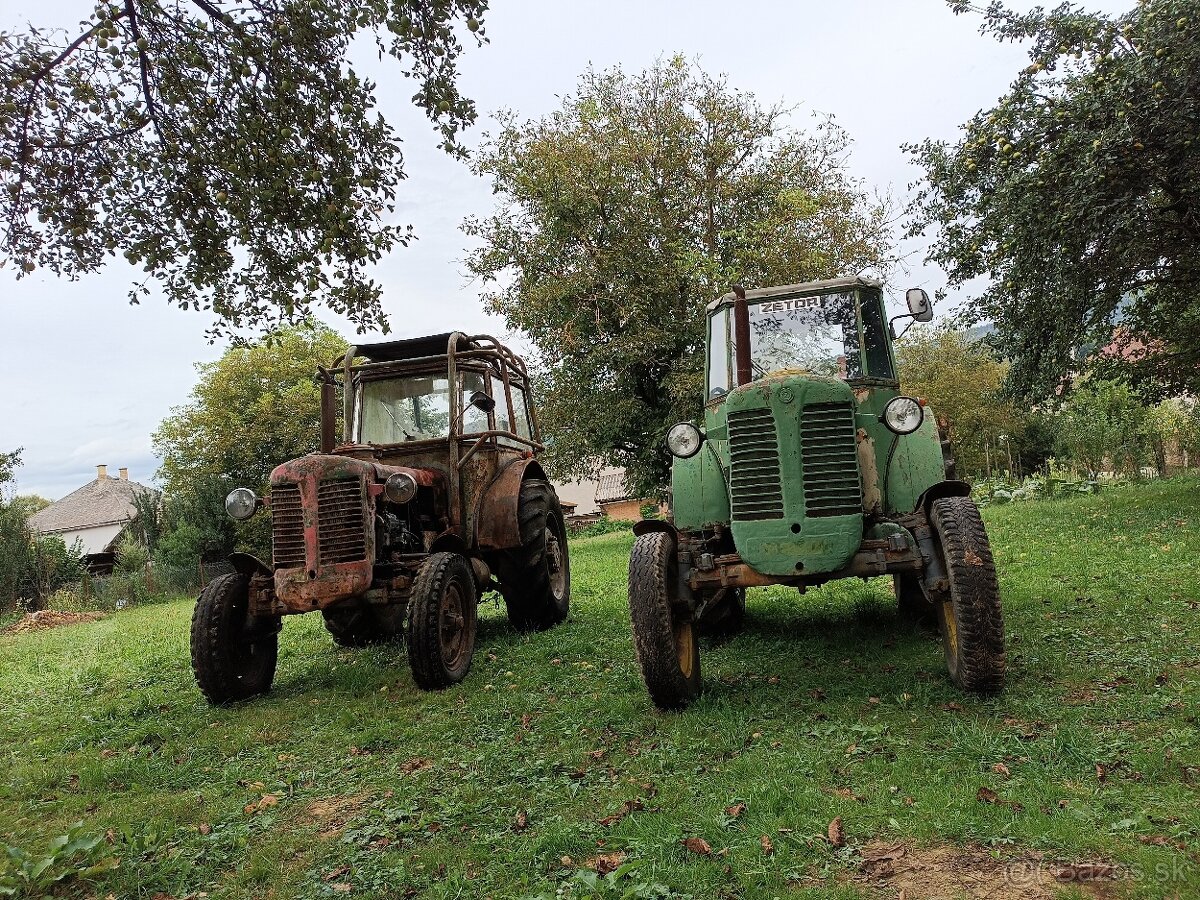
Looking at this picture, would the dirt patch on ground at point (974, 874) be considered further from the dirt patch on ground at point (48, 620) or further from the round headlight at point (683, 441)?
the dirt patch on ground at point (48, 620)

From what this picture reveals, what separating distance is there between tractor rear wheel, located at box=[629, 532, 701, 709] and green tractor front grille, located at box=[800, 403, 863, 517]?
2.79 feet

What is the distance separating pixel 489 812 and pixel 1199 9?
29.7 ft

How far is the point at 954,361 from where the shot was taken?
31.2 metres

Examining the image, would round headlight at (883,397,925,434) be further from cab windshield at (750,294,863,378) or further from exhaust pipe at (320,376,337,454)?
exhaust pipe at (320,376,337,454)

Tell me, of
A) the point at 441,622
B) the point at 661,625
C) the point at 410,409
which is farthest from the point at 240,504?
the point at 661,625

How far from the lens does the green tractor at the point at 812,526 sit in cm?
388

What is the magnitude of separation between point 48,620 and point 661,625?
55.5 ft

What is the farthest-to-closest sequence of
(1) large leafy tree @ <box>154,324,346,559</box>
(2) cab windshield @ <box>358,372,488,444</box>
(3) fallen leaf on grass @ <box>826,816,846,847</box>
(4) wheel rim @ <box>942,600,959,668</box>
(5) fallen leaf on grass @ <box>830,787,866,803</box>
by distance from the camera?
(1) large leafy tree @ <box>154,324,346,559</box> → (2) cab windshield @ <box>358,372,488,444</box> → (4) wheel rim @ <box>942,600,959,668</box> → (5) fallen leaf on grass @ <box>830,787,866,803</box> → (3) fallen leaf on grass @ <box>826,816,846,847</box>

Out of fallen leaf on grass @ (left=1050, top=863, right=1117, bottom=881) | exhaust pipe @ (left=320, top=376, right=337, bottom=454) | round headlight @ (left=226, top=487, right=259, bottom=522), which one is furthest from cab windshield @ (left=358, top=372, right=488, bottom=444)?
fallen leaf on grass @ (left=1050, top=863, right=1117, bottom=881)

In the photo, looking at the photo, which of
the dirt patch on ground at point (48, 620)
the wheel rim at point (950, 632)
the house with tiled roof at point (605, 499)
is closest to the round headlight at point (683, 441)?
the wheel rim at point (950, 632)

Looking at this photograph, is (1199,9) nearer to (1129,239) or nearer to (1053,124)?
(1053,124)

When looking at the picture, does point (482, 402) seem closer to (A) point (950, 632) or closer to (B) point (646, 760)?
(B) point (646, 760)

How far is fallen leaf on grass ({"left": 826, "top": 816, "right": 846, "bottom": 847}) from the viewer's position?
2730mm

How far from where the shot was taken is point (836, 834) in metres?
2.77
